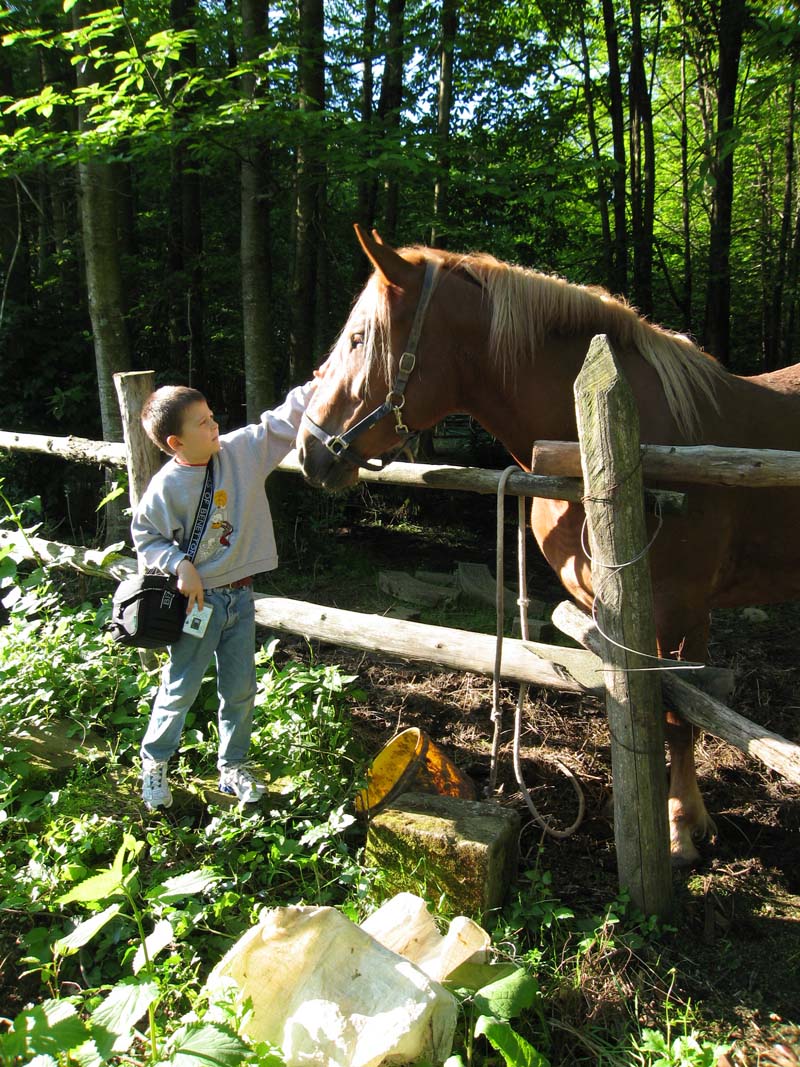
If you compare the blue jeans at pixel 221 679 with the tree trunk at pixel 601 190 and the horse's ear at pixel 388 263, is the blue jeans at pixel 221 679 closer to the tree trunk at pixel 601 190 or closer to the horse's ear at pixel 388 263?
the horse's ear at pixel 388 263

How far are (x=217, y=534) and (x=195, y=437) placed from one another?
1.21ft

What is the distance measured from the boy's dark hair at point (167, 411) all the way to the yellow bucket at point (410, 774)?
Answer: 153 cm

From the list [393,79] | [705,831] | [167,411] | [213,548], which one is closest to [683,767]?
[705,831]

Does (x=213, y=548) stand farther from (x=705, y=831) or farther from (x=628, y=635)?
(x=705, y=831)

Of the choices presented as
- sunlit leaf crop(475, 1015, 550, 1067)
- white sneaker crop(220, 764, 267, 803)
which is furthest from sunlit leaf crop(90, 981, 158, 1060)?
white sneaker crop(220, 764, 267, 803)

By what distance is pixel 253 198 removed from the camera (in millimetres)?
6133

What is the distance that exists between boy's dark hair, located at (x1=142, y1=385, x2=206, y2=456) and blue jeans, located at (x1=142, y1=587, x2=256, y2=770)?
2.06 feet

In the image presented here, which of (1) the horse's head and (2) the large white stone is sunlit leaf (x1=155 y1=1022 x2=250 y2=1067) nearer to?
(2) the large white stone

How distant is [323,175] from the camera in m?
6.11

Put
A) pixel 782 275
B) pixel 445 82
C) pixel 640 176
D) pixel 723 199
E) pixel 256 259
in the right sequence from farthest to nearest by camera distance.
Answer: pixel 640 176, pixel 782 275, pixel 445 82, pixel 723 199, pixel 256 259

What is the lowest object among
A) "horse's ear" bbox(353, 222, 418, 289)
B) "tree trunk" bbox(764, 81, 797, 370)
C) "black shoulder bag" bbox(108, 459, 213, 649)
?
"black shoulder bag" bbox(108, 459, 213, 649)

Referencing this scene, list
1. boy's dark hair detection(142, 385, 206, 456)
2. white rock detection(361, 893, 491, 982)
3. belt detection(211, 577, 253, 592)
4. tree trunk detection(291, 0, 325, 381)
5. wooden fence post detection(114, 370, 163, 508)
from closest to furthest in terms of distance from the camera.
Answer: white rock detection(361, 893, 491, 982) → boy's dark hair detection(142, 385, 206, 456) → belt detection(211, 577, 253, 592) → wooden fence post detection(114, 370, 163, 508) → tree trunk detection(291, 0, 325, 381)

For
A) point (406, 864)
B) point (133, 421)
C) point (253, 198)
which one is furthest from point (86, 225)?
point (406, 864)

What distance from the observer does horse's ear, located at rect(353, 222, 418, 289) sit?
2609mm
